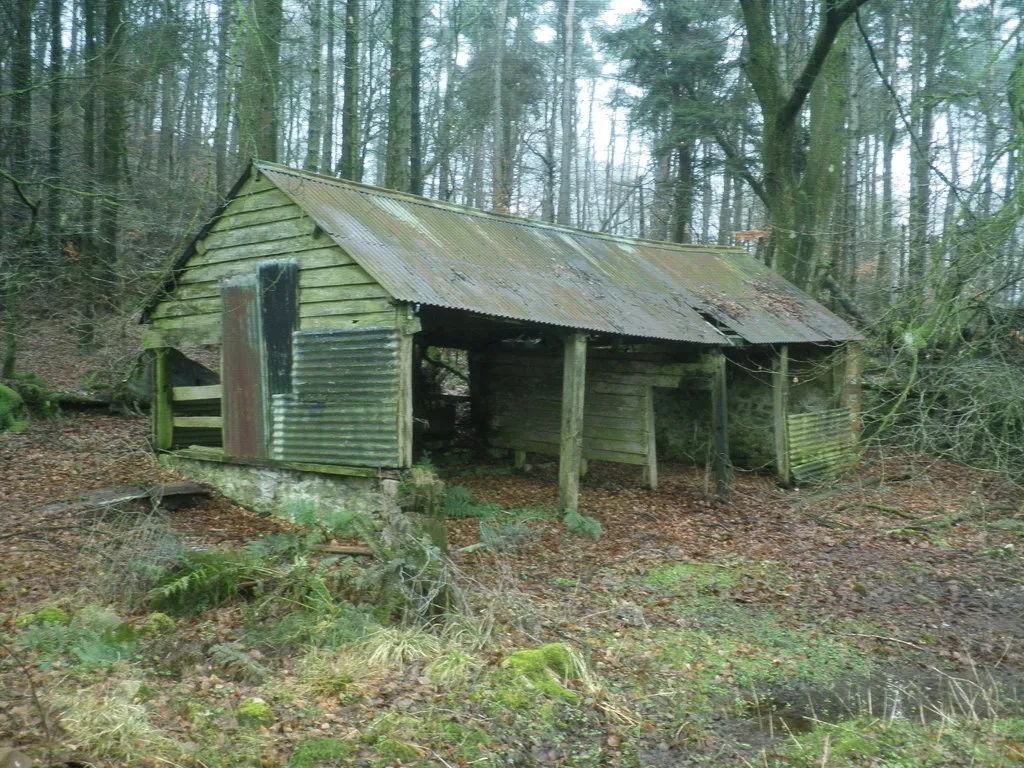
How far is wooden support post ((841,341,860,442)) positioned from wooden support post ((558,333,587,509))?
6732 mm

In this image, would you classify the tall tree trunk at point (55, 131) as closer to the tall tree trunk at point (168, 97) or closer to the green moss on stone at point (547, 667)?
the tall tree trunk at point (168, 97)

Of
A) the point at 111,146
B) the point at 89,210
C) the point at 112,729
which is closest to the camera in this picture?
the point at 112,729

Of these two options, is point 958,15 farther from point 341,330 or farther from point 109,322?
point 109,322

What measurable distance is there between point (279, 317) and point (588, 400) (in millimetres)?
5048

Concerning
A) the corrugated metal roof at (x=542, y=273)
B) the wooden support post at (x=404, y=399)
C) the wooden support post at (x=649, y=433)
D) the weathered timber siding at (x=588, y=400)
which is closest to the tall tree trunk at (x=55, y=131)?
the corrugated metal roof at (x=542, y=273)

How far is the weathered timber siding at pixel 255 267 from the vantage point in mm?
9266

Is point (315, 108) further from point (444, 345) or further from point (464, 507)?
point (464, 507)

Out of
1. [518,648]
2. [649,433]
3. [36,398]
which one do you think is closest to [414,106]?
[36,398]

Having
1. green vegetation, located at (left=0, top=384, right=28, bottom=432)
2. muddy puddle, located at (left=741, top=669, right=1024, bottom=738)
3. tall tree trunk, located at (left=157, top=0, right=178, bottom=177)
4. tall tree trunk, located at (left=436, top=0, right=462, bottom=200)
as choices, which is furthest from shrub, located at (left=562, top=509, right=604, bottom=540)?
tall tree trunk, located at (left=436, top=0, right=462, bottom=200)

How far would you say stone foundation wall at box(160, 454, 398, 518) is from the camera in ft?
30.0

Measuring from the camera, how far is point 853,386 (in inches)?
609

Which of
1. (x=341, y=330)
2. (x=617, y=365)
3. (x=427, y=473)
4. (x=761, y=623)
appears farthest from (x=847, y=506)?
(x=341, y=330)

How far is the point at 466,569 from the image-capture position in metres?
8.00

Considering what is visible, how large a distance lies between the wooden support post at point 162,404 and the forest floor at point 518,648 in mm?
1341
